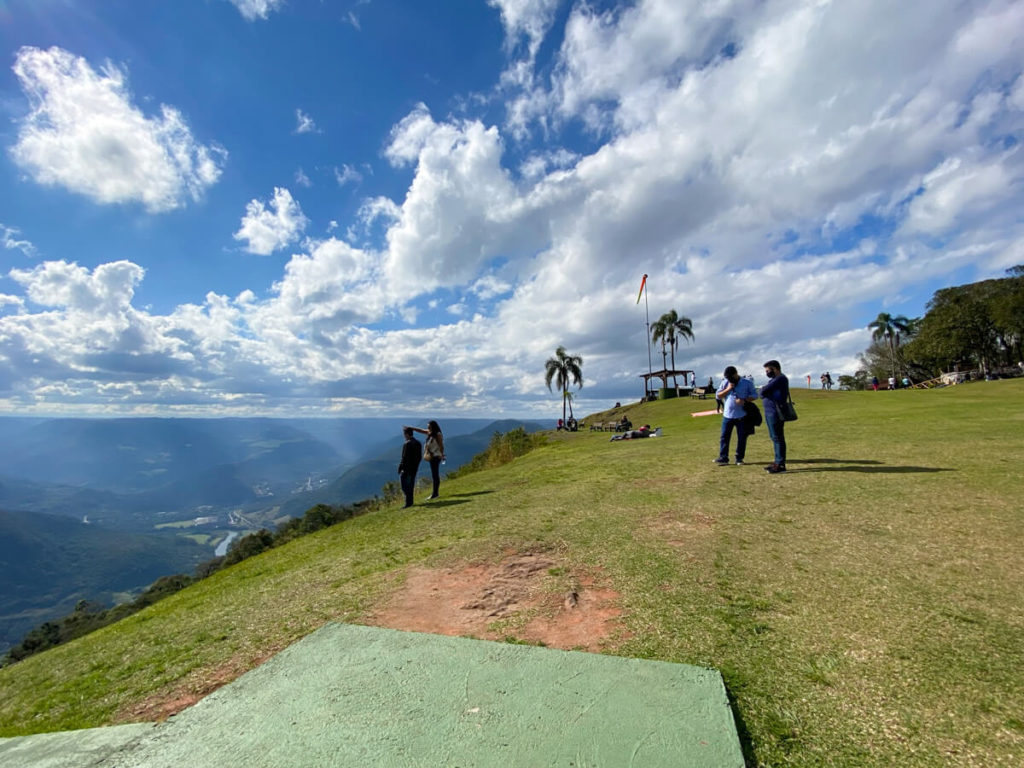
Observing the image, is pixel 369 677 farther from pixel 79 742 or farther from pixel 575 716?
pixel 79 742

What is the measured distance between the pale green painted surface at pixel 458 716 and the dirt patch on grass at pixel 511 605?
1.52ft

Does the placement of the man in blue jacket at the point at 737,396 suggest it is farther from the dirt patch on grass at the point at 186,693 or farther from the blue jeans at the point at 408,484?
the dirt patch on grass at the point at 186,693

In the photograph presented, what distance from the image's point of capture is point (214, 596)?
19.2 feet

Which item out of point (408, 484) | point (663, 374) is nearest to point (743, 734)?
point (408, 484)

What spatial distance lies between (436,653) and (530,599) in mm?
1261

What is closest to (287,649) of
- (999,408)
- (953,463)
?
(953,463)

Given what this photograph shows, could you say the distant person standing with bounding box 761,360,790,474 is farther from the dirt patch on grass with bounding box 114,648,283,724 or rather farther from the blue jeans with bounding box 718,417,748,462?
the dirt patch on grass with bounding box 114,648,283,724

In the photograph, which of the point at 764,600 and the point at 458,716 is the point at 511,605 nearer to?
the point at 458,716

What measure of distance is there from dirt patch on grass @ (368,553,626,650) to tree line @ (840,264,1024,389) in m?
51.7

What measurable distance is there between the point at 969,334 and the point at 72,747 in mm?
64882

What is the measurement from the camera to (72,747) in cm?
257

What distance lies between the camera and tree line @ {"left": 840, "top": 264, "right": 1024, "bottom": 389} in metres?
43.7

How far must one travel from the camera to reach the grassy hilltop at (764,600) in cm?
238

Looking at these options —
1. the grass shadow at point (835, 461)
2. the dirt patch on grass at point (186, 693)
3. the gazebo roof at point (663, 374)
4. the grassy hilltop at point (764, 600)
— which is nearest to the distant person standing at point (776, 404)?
the grassy hilltop at point (764, 600)
